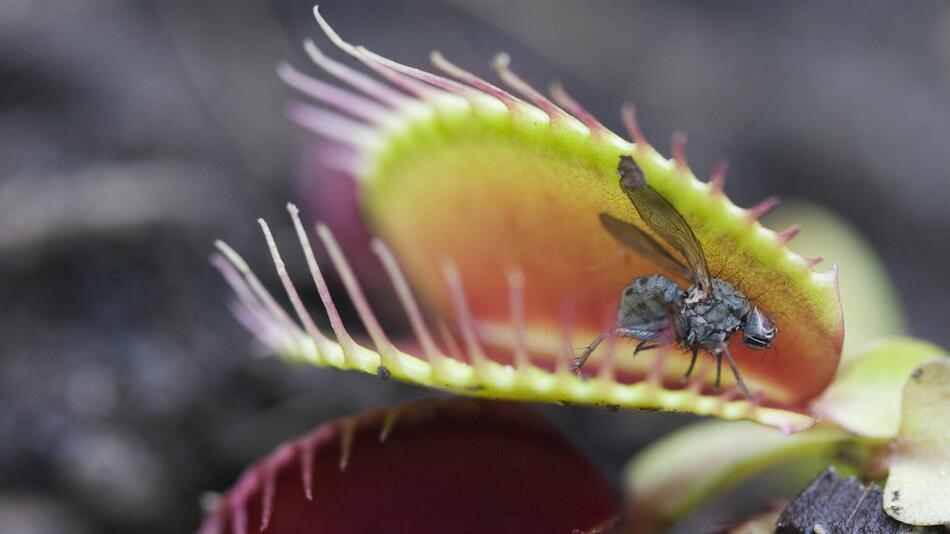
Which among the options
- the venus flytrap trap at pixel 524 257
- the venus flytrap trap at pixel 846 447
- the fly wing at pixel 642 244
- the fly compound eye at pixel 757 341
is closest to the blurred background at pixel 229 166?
the venus flytrap trap at pixel 524 257

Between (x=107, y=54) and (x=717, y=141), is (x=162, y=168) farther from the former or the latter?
(x=717, y=141)

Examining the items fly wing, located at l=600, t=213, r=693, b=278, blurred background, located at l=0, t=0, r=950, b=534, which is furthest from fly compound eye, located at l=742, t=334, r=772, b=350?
blurred background, located at l=0, t=0, r=950, b=534

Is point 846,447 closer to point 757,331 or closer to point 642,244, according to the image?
point 757,331

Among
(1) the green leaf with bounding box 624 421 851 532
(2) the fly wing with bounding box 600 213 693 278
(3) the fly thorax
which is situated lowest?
(1) the green leaf with bounding box 624 421 851 532

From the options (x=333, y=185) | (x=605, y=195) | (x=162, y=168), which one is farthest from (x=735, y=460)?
(x=162, y=168)

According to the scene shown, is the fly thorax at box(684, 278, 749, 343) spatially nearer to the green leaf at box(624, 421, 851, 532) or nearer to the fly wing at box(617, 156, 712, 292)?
the fly wing at box(617, 156, 712, 292)

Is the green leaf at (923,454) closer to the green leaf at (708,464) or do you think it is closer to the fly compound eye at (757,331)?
the green leaf at (708,464)
